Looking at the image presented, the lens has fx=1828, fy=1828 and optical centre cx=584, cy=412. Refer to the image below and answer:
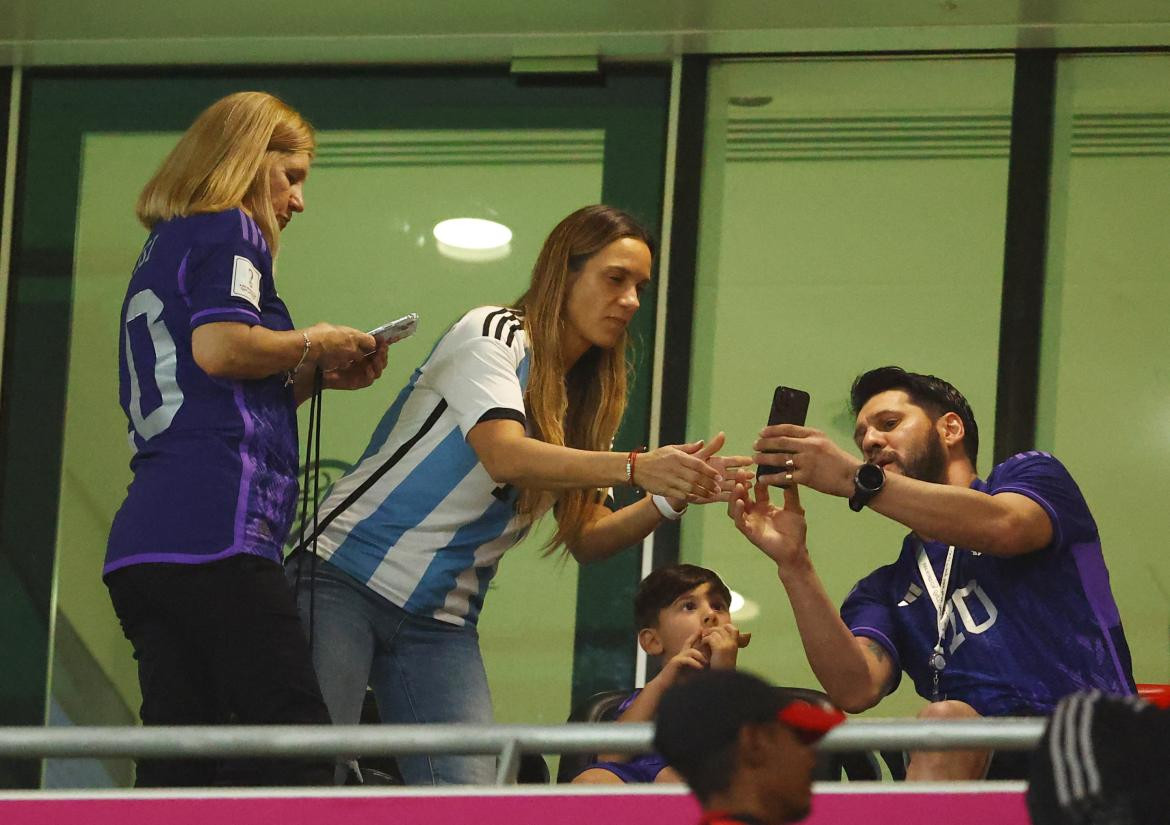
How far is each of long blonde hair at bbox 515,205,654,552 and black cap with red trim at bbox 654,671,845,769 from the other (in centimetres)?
154

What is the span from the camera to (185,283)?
9.76ft

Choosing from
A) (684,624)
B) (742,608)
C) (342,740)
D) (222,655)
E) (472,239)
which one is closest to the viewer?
(342,740)

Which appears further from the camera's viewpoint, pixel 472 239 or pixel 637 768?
pixel 472 239

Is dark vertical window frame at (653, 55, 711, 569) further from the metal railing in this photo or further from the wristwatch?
the metal railing

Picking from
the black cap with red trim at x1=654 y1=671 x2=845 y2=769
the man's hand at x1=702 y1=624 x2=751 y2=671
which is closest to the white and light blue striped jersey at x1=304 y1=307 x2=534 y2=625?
the man's hand at x1=702 y1=624 x2=751 y2=671

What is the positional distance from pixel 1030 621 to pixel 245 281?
59.0 inches

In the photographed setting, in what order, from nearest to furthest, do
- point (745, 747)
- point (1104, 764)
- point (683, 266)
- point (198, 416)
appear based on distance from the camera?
point (1104, 764)
point (745, 747)
point (198, 416)
point (683, 266)

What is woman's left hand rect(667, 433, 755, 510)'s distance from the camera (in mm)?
3334

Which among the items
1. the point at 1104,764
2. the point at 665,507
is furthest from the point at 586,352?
the point at 1104,764

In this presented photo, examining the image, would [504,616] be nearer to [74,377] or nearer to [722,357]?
[722,357]

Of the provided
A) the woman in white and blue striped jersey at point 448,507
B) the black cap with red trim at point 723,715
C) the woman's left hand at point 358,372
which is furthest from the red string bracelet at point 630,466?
the black cap with red trim at point 723,715

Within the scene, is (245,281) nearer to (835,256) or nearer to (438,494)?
(438,494)

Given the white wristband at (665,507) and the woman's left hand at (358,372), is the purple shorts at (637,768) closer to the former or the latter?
the white wristband at (665,507)

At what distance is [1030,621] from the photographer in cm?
326
